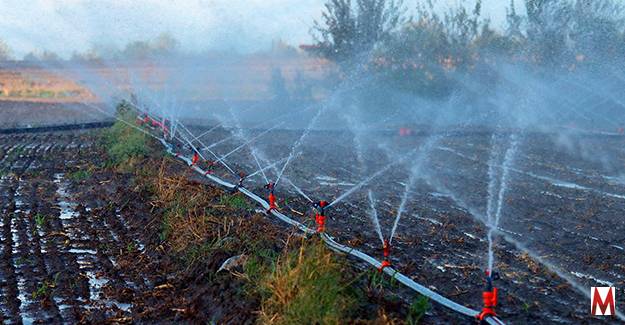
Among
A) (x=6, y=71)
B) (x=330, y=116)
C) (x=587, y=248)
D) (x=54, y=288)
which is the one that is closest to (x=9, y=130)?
(x=330, y=116)

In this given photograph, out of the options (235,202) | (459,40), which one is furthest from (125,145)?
(459,40)

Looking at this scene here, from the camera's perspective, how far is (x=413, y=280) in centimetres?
709

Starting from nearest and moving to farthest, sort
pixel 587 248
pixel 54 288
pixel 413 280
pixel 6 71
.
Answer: pixel 413 280
pixel 54 288
pixel 587 248
pixel 6 71

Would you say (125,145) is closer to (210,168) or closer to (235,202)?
(210,168)

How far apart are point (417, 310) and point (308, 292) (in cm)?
92

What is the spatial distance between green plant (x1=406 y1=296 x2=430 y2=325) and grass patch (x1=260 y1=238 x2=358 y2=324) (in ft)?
1.48

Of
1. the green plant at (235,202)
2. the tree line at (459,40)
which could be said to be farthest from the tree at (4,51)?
the green plant at (235,202)

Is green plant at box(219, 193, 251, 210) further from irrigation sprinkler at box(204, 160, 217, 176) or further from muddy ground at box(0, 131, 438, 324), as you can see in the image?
irrigation sprinkler at box(204, 160, 217, 176)

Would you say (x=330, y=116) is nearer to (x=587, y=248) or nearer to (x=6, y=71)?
(x=6, y=71)

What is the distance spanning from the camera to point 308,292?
18.7 ft

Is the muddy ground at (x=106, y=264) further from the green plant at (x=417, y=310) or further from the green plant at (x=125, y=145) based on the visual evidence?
the green plant at (x=125, y=145)

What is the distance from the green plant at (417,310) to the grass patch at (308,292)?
17.8 inches

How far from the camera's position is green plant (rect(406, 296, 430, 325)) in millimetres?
5836

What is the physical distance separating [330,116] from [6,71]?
20.6 m
